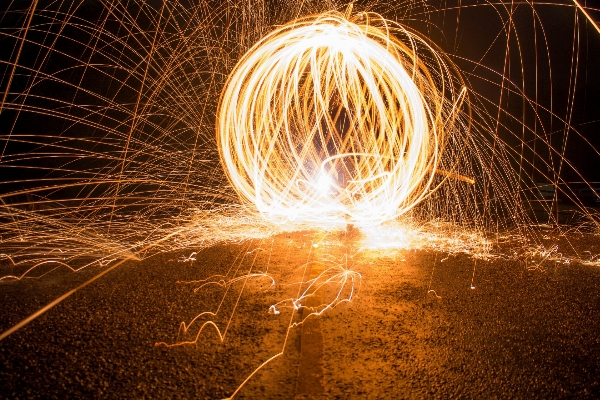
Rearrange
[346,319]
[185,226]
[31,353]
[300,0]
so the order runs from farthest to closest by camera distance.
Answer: [300,0] → [185,226] → [346,319] → [31,353]

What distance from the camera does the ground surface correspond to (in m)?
3.16

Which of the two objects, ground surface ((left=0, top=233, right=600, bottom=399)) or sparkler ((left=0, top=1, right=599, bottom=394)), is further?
sparkler ((left=0, top=1, right=599, bottom=394))

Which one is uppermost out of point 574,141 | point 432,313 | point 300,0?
point 300,0

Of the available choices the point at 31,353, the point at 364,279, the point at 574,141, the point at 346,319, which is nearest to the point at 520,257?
the point at 364,279

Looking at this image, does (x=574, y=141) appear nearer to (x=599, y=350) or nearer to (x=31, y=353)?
(x=599, y=350)

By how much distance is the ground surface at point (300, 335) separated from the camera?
3.16 meters

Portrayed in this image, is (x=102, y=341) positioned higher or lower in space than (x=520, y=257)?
higher

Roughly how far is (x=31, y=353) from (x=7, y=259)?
11.5ft

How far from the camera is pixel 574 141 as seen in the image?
22891 millimetres

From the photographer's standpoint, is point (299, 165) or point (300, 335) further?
point (299, 165)

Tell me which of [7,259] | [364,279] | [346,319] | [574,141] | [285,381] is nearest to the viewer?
[285,381]

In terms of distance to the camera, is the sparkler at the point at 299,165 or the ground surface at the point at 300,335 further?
the sparkler at the point at 299,165

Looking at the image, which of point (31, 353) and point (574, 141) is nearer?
point (31, 353)

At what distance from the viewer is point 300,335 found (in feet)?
13.0
